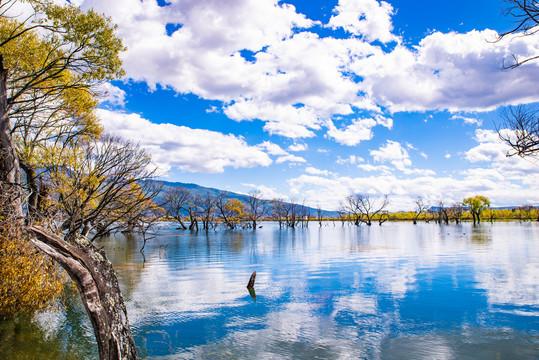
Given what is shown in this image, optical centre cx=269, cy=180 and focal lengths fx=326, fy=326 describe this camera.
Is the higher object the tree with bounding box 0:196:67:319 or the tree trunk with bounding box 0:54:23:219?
the tree trunk with bounding box 0:54:23:219

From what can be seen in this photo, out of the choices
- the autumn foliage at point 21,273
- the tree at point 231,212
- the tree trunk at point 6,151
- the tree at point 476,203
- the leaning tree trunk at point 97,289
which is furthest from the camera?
the tree at point 476,203

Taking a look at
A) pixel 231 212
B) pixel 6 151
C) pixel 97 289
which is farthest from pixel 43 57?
pixel 231 212

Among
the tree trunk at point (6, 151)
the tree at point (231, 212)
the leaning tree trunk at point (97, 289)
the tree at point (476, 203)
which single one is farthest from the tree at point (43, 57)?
the tree at point (476, 203)

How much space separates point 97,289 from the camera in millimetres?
5781

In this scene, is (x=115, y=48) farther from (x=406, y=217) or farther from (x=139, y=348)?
(x=406, y=217)

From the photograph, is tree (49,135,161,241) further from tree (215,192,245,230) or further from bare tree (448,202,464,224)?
bare tree (448,202,464,224)

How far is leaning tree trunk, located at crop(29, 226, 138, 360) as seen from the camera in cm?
543

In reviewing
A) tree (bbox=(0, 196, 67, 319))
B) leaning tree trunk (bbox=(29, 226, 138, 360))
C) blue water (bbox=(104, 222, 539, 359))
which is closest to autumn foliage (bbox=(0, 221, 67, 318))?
tree (bbox=(0, 196, 67, 319))

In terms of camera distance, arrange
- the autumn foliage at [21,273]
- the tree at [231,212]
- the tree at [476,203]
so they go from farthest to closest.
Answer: the tree at [476,203] < the tree at [231,212] < the autumn foliage at [21,273]

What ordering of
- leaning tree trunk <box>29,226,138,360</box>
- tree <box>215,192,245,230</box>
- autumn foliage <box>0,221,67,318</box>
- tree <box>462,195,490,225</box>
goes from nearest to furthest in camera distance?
leaning tree trunk <box>29,226,138,360</box>, autumn foliage <box>0,221,67,318</box>, tree <box>215,192,245,230</box>, tree <box>462,195,490,225</box>

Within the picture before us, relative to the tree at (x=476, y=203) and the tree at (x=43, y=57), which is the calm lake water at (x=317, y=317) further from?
the tree at (x=476, y=203)

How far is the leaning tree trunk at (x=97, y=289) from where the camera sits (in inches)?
214

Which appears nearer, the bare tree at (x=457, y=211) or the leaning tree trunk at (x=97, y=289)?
the leaning tree trunk at (x=97, y=289)

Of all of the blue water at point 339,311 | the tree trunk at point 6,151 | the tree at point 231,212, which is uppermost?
the tree trunk at point 6,151
